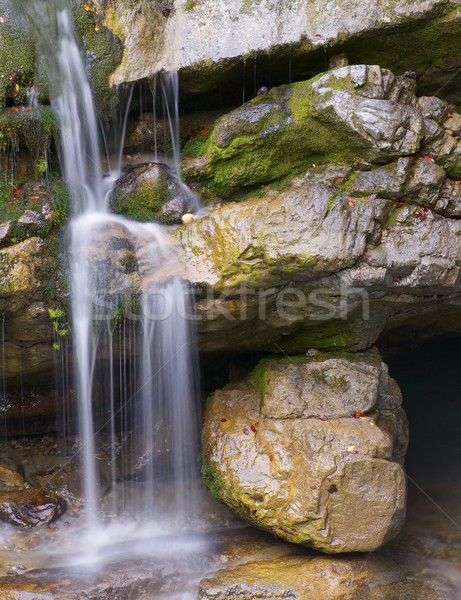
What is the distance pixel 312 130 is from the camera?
5.72 metres

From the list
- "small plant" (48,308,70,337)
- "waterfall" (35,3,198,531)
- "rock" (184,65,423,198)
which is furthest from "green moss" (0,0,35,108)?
"small plant" (48,308,70,337)

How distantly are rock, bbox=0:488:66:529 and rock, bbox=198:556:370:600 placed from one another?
203 cm

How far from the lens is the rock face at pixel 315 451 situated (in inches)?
220

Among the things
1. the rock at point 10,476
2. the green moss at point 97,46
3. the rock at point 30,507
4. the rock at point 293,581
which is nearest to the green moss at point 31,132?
the green moss at point 97,46

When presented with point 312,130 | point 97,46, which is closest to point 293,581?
point 312,130

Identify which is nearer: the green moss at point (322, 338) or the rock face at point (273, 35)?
the rock face at point (273, 35)

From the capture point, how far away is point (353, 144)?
5.62 m

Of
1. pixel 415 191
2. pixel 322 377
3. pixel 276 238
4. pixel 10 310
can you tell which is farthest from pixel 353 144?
pixel 10 310

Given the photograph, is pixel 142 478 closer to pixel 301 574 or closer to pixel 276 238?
pixel 301 574

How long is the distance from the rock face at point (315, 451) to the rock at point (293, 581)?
0.20 meters

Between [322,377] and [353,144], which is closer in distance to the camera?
[353,144]

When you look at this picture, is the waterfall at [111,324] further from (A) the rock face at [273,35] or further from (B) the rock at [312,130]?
(B) the rock at [312,130]

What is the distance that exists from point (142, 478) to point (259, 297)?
2.96m

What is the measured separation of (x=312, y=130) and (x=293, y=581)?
430cm
